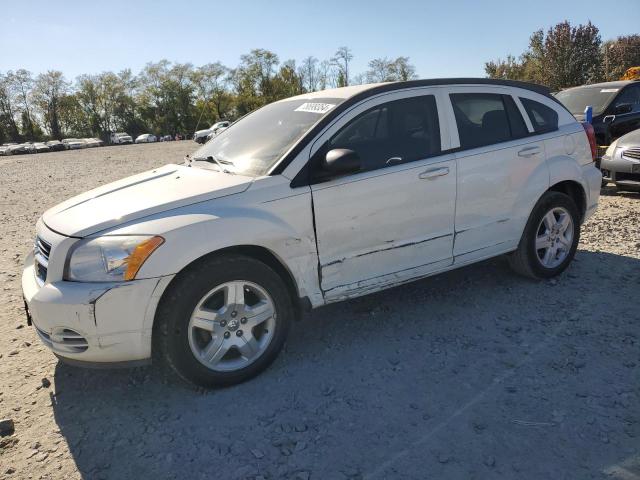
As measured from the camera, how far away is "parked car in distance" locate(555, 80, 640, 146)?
9.50 metres

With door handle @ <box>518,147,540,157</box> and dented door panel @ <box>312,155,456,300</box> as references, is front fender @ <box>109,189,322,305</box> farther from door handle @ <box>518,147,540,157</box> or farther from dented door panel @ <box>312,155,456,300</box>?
door handle @ <box>518,147,540,157</box>

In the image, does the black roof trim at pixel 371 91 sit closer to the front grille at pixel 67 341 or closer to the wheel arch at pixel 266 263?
the wheel arch at pixel 266 263

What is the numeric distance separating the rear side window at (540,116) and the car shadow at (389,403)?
59.4 inches

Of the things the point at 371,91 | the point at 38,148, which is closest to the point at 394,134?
the point at 371,91

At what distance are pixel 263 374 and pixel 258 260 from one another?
0.77m

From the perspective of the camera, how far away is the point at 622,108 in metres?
9.59

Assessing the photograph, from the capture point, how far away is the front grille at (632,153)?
7.55 m

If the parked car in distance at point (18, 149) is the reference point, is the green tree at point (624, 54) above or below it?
above

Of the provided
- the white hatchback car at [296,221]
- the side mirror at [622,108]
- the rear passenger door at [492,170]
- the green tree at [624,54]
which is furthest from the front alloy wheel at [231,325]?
the green tree at [624,54]

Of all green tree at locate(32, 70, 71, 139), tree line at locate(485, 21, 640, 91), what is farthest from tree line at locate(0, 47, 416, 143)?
tree line at locate(485, 21, 640, 91)

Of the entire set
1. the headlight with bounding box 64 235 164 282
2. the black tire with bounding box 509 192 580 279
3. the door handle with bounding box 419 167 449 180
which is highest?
the door handle with bounding box 419 167 449 180

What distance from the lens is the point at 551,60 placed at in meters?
35.2

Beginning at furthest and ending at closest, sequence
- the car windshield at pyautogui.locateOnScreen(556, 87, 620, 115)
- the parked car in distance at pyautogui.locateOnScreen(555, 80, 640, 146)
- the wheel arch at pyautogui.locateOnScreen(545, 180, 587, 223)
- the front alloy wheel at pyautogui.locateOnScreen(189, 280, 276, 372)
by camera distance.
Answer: the car windshield at pyautogui.locateOnScreen(556, 87, 620, 115) < the parked car in distance at pyautogui.locateOnScreen(555, 80, 640, 146) < the wheel arch at pyautogui.locateOnScreen(545, 180, 587, 223) < the front alloy wheel at pyautogui.locateOnScreen(189, 280, 276, 372)

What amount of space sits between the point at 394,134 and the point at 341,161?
0.74 m
